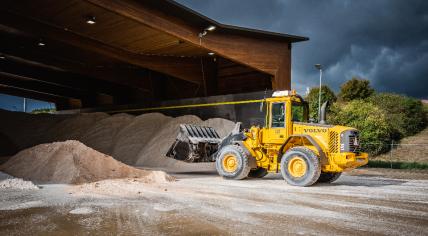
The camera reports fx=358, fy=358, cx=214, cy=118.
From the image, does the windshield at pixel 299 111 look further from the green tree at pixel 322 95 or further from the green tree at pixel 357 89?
the green tree at pixel 357 89

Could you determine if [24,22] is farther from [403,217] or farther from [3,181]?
[403,217]

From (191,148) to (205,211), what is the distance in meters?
7.20

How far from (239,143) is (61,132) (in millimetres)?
19203

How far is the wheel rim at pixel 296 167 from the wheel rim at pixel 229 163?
7.04 ft

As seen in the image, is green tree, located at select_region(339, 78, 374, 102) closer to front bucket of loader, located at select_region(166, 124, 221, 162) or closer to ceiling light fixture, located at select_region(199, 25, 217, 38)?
ceiling light fixture, located at select_region(199, 25, 217, 38)

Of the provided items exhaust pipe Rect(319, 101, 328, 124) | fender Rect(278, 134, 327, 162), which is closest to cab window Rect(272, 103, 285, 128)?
fender Rect(278, 134, 327, 162)

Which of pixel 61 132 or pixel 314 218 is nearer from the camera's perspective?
pixel 314 218

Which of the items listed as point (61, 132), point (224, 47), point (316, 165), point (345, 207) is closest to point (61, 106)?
point (61, 132)

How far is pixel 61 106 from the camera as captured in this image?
3947 cm

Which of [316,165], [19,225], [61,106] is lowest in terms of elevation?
[19,225]

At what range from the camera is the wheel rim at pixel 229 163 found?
12.8m

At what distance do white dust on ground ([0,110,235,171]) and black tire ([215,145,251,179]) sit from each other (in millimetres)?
5450

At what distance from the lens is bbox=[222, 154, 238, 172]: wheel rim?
12.8 m

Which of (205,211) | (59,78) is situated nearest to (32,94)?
(59,78)
